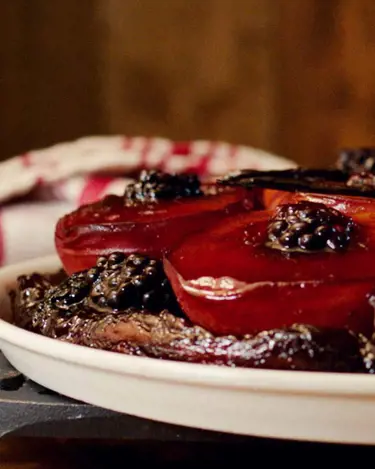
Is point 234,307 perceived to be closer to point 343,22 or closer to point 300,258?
point 300,258

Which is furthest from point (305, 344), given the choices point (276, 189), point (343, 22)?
point (343, 22)

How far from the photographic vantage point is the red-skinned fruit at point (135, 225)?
578 millimetres

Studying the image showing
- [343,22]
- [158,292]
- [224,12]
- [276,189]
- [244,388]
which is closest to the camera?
[244,388]

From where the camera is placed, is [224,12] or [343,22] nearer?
[343,22]

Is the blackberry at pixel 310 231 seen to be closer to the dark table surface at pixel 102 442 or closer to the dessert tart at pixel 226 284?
the dessert tart at pixel 226 284

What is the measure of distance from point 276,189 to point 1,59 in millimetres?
1464

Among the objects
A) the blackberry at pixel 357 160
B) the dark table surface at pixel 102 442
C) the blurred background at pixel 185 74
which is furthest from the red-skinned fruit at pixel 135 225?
the blurred background at pixel 185 74

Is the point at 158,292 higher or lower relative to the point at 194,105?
higher

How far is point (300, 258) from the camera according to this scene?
459 millimetres

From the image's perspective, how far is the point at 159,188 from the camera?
2.12 ft

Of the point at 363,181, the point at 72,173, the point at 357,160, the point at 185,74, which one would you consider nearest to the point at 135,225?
the point at 363,181

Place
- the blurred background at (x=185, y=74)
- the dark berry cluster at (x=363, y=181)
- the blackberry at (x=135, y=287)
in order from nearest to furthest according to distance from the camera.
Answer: the blackberry at (x=135, y=287), the dark berry cluster at (x=363, y=181), the blurred background at (x=185, y=74)

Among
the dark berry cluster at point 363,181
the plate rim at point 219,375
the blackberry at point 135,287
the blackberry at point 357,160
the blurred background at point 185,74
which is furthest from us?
the blurred background at point 185,74

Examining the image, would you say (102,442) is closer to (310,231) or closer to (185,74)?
(310,231)
